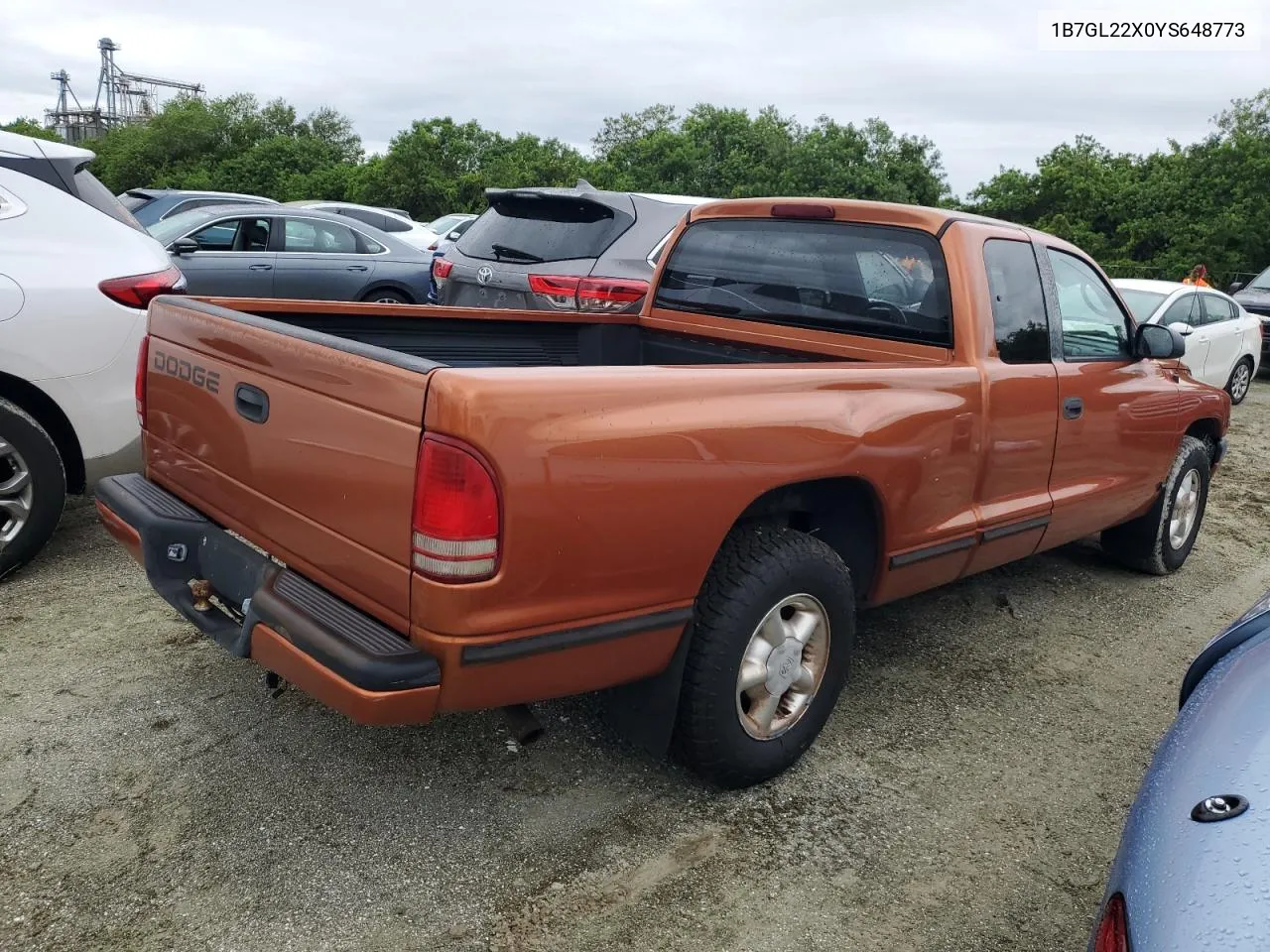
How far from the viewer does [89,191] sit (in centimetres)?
460

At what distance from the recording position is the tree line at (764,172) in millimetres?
23250

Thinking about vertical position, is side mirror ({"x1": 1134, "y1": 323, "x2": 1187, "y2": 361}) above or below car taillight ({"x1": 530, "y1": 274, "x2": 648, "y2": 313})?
above

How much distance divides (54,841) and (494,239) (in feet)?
→ 16.0

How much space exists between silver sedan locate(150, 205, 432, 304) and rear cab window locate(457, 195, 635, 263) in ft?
10.2

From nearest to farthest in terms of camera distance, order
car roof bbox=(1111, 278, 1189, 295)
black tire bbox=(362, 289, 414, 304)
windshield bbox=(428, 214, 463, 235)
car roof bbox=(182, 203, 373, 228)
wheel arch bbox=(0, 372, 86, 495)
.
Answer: wheel arch bbox=(0, 372, 86, 495) → car roof bbox=(182, 203, 373, 228) → car roof bbox=(1111, 278, 1189, 295) → black tire bbox=(362, 289, 414, 304) → windshield bbox=(428, 214, 463, 235)

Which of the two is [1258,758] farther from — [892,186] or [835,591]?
[892,186]

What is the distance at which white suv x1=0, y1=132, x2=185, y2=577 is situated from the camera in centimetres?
401

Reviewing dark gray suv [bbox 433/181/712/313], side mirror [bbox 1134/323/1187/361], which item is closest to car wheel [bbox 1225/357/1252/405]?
dark gray suv [bbox 433/181/712/313]

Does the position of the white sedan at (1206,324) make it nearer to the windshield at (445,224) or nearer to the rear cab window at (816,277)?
the rear cab window at (816,277)

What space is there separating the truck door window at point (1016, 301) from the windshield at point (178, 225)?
7.32 meters

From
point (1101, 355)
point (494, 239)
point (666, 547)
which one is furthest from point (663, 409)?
point (494, 239)

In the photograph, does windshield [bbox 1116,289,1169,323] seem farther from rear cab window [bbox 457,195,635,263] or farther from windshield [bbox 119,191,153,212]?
windshield [bbox 119,191,153,212]

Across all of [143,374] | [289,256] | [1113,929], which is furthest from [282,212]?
[1113,929]

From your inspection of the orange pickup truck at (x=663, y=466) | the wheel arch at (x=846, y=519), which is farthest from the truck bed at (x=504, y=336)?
the wheel arch at (x=846, y=519)
